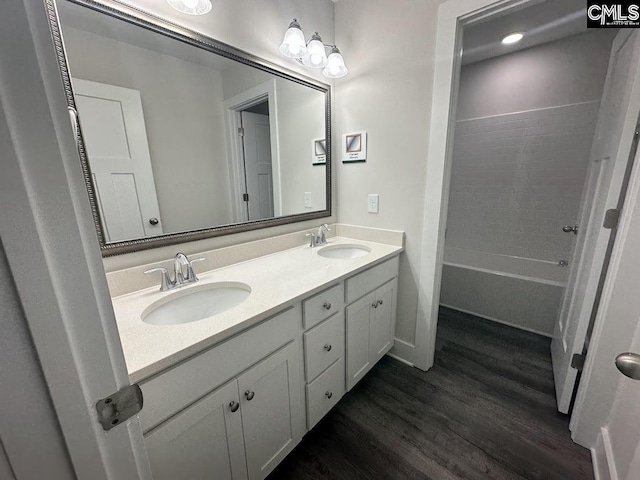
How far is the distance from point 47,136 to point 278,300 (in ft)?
2.52

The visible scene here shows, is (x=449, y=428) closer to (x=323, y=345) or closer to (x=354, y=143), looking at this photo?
(x=323, y=345)

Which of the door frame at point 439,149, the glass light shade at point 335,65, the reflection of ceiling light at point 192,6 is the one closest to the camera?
the reflection of ceiling light at point 192,6

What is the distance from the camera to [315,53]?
1.45 m

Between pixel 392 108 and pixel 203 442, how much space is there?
178cm

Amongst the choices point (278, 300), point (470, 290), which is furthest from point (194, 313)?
point (470, 290)

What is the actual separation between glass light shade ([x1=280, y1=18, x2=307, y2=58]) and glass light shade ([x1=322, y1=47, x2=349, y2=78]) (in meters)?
0.19

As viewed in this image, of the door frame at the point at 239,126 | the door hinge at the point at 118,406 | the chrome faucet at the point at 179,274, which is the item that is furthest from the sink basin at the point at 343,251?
the door hinge at the point at 118,406

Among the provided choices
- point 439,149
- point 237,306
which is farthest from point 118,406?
point 439,149

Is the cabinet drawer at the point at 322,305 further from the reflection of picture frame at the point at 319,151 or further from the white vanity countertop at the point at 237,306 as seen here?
the reflection of picture frame at the point at 319,151

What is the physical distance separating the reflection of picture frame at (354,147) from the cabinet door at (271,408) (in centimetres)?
125

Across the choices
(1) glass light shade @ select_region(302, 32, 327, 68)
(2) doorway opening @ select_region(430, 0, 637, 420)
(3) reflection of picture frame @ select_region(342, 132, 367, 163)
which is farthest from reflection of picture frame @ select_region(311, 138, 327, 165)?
(2) doorway opening @ select_region(430, 0, 637, 420)

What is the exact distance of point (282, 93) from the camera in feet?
5.07

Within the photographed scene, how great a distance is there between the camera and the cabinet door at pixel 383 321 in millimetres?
1566

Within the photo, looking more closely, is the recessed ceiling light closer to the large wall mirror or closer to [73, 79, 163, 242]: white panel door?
the large wall mirror
